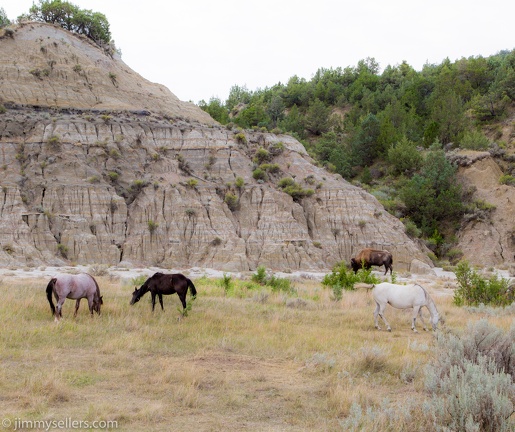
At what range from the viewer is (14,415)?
5988mm

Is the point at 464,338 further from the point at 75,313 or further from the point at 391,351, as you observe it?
the point at 75,313

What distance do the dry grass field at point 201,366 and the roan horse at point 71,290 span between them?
0.34m

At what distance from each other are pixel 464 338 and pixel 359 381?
7.09 feet

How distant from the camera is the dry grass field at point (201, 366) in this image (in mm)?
6457

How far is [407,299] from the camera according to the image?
40.4ft

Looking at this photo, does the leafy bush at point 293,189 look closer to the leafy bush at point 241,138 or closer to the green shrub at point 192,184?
the leafy bush at point 241,138

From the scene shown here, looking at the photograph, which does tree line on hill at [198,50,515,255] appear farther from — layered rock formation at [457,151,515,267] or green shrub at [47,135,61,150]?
green shrub at [47,135,61,150]

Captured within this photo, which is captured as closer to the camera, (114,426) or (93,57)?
(114,426)

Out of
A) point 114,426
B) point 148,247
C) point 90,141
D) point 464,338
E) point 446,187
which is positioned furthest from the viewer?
point 446,187

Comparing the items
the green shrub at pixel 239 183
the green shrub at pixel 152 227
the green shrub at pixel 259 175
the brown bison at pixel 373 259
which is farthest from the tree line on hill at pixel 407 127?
the green shrub at pixel 152 227

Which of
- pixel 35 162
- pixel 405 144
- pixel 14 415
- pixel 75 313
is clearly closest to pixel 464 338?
pixel 14 415

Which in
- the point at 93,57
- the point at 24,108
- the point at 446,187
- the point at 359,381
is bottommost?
the point at 359,381

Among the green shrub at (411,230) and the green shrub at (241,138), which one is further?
the green shrub at (241,138)

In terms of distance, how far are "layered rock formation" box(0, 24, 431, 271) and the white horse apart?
19.3 metres
